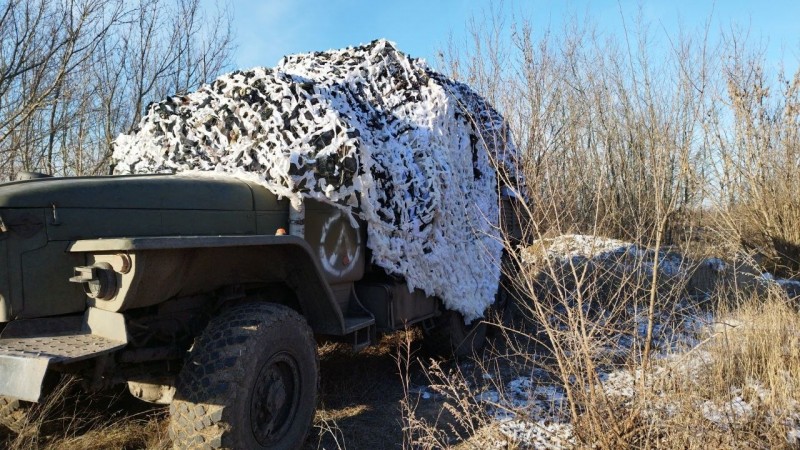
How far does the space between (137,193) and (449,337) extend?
128 inches

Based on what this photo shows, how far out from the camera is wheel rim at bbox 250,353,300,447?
3.14 m

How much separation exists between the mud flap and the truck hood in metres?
0.54

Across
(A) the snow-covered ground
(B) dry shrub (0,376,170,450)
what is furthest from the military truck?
(A) the snow-covered ground

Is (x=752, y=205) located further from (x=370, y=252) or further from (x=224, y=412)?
(x=224, y=412)

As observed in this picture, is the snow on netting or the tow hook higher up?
the snow on netting

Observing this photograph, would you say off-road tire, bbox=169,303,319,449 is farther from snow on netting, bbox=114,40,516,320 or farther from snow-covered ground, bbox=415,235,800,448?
snow-covered ground, bbox=415,235,800,448

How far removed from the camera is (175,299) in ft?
10.7

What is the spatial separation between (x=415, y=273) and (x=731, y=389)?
2306mm

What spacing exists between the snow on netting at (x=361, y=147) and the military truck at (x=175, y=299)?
32 cm

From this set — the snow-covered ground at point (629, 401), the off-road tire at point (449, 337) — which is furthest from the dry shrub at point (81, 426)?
the off-road tire at point (449, 337)

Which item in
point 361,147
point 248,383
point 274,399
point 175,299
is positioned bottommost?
point 274,399

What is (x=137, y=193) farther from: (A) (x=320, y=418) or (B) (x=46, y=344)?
(A) (x=320, y=418)

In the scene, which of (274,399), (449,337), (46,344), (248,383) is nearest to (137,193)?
(46,344)

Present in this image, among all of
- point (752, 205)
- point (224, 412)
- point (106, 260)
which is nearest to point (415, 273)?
point (224, 412)
